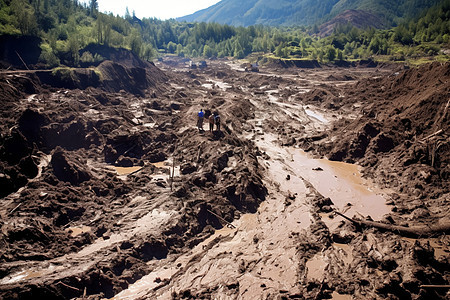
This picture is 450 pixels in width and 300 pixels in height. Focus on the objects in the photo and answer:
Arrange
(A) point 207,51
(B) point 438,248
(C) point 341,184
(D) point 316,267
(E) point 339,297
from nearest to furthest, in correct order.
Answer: (E) point 339,297
(D) point 316,267
(B) point 438,248
(C) point 341,184
(A) point 207,51

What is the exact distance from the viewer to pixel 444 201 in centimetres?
1291

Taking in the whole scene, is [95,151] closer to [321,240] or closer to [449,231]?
[321,240]

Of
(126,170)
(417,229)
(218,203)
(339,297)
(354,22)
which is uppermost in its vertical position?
(354,22)

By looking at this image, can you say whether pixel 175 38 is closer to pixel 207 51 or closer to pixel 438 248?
pixel 207 51

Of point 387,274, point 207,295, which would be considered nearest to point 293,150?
point 387,274

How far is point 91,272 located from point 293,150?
16.4 m

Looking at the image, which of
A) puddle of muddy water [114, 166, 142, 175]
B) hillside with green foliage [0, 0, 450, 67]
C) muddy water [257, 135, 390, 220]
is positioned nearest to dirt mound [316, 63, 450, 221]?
muddy water [257, 135, 390, 220]

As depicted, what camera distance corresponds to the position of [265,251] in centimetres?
1039

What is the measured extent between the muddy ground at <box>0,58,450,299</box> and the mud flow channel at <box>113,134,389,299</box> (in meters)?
0.06

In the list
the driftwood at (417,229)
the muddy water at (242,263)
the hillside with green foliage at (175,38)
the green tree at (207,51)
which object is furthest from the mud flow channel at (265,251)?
the green tree at (207,51)

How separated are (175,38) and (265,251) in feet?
520

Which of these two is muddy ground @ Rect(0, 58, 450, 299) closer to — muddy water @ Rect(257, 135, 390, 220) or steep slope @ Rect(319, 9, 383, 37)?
muddy water @ Rect(257, 135, 390, 220)

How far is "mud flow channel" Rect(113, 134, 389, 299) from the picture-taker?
871 centimetres

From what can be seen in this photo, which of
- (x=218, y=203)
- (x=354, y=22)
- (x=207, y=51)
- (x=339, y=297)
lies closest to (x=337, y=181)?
(x=218, y=203)
